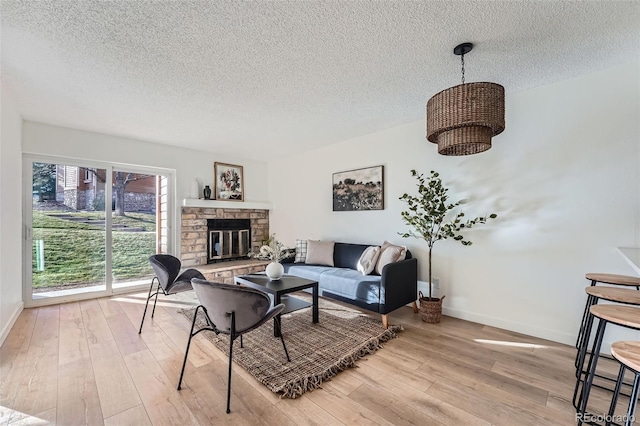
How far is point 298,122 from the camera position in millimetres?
3666

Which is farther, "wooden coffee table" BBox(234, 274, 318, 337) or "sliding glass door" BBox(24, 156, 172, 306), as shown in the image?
"sliding glass door" BBox(24, 156, 172, 306)

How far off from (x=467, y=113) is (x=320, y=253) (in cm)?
292

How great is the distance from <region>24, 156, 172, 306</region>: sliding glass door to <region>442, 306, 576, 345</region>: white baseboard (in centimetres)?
452

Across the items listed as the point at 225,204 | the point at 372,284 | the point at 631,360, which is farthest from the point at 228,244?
the point at 631,360

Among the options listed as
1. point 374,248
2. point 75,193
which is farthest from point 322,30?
point 75,193

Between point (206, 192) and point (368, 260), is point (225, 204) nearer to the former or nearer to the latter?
point (206, 192)

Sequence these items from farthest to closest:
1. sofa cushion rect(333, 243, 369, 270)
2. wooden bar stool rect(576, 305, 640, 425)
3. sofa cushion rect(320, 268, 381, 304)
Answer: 1. sofa cushion rect(333, 243, 369, 270)
2. sofa cushion rect(320, 268, 381, 304)
3. wooden bar stool rect(576, 305, 640, 425)

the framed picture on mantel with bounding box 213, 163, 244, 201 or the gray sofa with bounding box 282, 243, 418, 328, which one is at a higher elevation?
the framed picture on mantel with bounding box 213, 163, 244, 201

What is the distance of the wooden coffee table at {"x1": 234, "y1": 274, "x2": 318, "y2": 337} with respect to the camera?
2719mm

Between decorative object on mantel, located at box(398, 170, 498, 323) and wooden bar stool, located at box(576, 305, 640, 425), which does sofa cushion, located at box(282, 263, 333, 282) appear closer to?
decorative object on mantel, located at box(398, 170, 498, 323)

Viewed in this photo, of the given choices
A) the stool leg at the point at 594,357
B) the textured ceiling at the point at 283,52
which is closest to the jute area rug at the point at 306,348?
the stool leg at the point at 594,357

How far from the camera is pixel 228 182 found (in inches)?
Answer: 216

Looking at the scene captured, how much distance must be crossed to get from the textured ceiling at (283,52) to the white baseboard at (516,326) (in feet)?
A: 7.81

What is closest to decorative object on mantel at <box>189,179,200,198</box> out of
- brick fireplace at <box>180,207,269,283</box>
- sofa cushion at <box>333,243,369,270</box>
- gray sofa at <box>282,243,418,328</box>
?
brick fireplace at <box>180,207,269,283</box>
